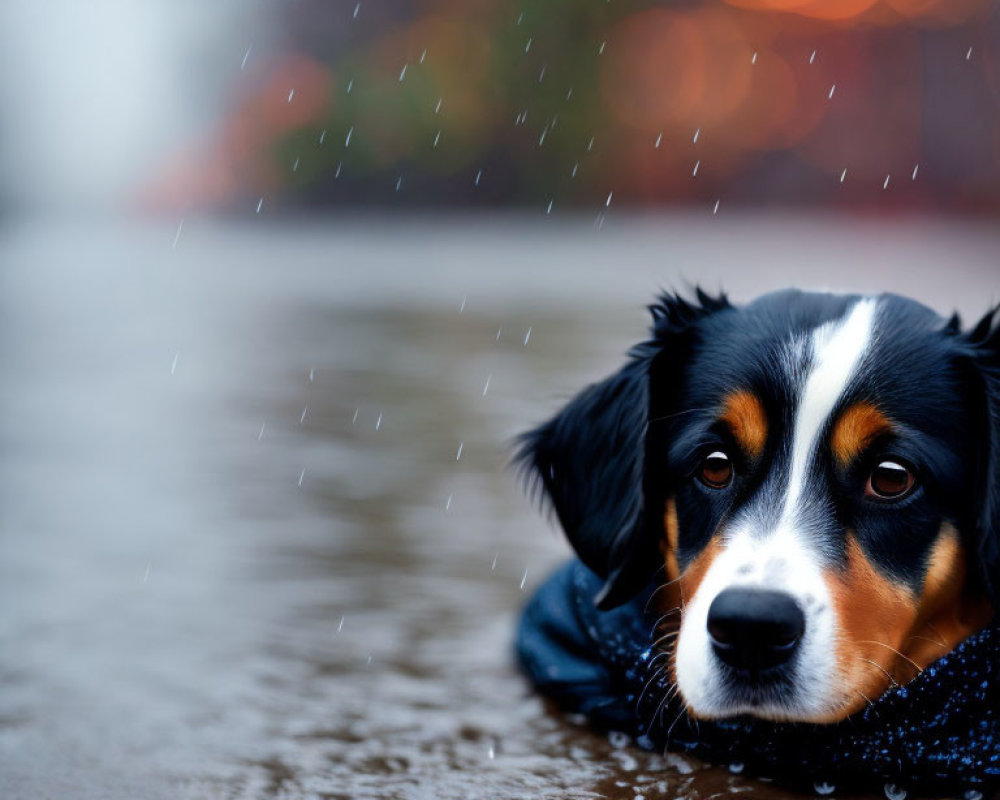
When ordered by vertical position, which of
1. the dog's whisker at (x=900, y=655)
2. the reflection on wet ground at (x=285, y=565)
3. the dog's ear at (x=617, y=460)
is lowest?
the reflection on wet ground at (x=285, y=565)

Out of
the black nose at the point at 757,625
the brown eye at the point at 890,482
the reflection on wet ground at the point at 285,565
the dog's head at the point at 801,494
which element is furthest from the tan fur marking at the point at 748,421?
the reflection on wet ground at the point at 285,565

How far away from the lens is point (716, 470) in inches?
144

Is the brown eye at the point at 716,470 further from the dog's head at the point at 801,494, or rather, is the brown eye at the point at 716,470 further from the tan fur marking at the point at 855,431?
the tan fur marking at the point at 855,431

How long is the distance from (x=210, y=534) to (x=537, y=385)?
4.76m

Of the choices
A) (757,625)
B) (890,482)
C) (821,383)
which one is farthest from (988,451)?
(757,625)

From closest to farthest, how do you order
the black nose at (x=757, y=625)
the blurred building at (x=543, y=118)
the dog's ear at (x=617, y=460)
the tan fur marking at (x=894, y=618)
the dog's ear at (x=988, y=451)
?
1. the black nose at (x=757, y=625)
2. the tan fur marking at (x=894, y=618)
3. the dog's ear at (x=988, y=451)
4. the dog's ear at (x=617, y=460)
5. the blurred building at (x=543, y=118)

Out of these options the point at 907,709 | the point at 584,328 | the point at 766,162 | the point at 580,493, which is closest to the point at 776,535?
the point at 907,709

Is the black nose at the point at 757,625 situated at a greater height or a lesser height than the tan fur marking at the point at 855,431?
lesser

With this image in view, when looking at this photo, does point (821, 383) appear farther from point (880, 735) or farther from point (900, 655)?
point (880, 735)

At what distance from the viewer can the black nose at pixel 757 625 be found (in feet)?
10.3

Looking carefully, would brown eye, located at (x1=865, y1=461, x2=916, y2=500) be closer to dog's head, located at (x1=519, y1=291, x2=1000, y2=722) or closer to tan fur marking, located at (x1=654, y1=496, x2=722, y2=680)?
dog's head, located at (x1=519, y1=291, x2=1000, y2=722)

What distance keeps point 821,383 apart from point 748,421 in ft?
0.68

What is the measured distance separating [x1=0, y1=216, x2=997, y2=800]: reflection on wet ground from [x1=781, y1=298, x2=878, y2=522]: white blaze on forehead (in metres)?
0.85

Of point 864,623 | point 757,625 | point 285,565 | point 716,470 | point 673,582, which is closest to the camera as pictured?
point 757,625
